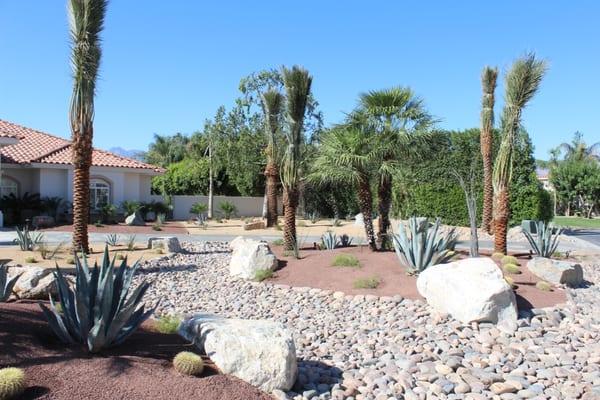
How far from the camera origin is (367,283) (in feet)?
35.5

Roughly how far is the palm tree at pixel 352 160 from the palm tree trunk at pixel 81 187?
6.87 meters

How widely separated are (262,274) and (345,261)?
193 centimetres

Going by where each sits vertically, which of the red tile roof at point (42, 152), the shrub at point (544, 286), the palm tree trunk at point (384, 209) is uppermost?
the red tile roof at point (42, 152)

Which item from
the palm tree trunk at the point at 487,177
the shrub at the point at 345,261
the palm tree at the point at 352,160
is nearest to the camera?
the shrub at the point at 345,261

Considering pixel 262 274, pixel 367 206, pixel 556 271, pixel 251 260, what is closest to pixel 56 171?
pixel 251 260

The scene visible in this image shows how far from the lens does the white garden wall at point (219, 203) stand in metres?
36.8

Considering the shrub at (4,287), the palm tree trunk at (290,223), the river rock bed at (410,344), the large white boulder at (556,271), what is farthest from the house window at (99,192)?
the large white boulder at (556,271)

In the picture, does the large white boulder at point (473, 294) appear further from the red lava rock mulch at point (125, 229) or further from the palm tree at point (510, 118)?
the red lava rock mulch at point (125, 229)

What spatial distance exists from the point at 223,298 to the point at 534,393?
253 inches

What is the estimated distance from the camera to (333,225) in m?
29.5

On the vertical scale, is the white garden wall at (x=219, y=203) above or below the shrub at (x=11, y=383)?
above

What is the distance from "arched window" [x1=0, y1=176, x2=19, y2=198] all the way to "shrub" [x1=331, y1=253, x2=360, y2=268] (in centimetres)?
2324

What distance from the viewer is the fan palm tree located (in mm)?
14312

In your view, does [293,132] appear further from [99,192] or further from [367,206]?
[99,192]
